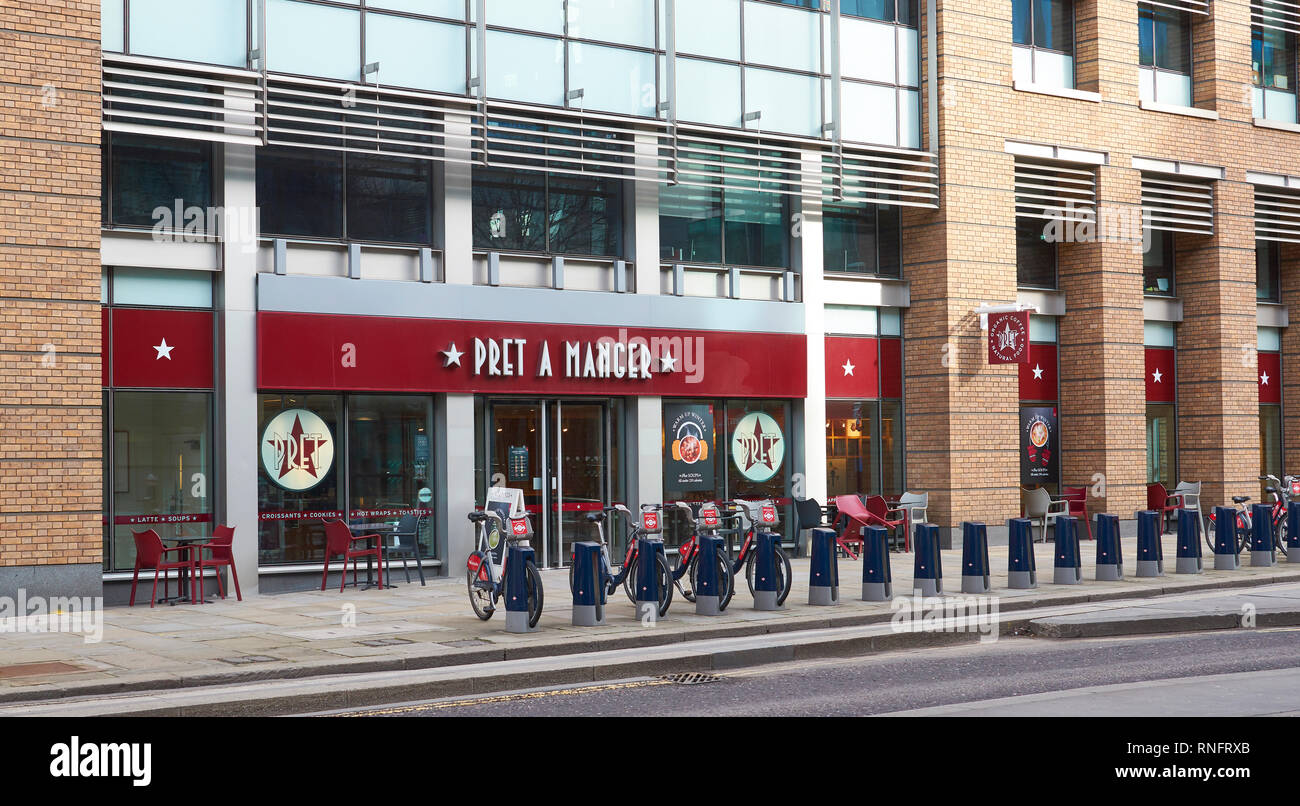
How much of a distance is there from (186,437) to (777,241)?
953 cm

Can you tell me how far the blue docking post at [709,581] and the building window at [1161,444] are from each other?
15000 mm

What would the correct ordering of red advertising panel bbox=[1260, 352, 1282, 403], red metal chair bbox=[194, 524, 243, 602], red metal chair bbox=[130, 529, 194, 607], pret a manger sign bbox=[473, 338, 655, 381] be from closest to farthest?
1. red metal chair bbox=[130, 529, 194, 607]
2. red metal chair bbox=[194, 524, 243, 602]
3. pret a manger sign bbox=[473, 338, 655, 381]
4. red advertising panel bbox=[1260, 352, 1282, 403]

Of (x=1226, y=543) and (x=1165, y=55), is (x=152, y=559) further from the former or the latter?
(x=1165, y=55)

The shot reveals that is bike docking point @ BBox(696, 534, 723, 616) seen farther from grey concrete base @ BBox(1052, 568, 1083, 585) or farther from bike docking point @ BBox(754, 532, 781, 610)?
grey concrete base @ BBox(1052, 568, 1083, 585)

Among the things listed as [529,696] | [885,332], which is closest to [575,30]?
[885,332]

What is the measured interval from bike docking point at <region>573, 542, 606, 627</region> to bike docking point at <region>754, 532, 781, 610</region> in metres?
1.89

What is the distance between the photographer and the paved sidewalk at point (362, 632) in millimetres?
10523

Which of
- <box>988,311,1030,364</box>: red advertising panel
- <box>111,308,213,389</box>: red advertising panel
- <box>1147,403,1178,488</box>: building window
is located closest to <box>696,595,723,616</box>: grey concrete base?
<box>111,308,213,389</box>: red advertising panel

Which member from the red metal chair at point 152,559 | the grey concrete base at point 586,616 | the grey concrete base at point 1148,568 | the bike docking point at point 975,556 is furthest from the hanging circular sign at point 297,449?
the grey concrete base at point 1148,568

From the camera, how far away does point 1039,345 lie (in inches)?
952

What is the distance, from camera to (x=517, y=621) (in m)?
12.4

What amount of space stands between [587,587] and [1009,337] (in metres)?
11.1

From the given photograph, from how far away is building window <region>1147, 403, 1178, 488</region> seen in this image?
25938mm

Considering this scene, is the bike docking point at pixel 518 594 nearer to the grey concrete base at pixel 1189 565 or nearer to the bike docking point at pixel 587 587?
the bike docking point at pixel 587 587
